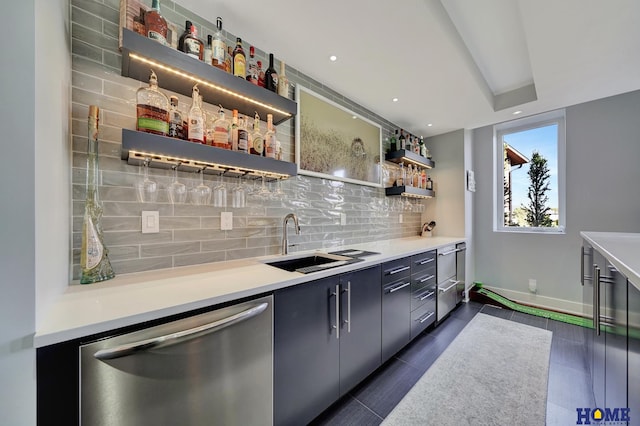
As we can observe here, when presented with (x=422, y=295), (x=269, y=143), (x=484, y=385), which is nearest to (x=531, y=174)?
(x=422, y=295)

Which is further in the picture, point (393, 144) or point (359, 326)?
point (393, 144)

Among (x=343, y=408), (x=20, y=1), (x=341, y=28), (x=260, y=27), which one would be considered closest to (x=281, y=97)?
(x=260, y=27)

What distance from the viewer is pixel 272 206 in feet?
5.94

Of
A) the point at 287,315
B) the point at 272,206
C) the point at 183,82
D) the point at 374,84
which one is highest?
the point at 374,84

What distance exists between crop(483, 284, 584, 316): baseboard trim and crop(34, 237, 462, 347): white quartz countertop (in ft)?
10.5

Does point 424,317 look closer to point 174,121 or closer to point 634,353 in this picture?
point 634,353

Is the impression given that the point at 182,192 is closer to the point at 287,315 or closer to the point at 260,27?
the point at 287,315

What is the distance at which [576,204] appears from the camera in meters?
2.80

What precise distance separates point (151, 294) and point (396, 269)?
163cm

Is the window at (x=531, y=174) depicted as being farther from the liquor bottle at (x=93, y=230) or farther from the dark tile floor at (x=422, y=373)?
the liquor bottle at (x=93, y=230)

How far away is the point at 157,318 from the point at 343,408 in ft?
4.33

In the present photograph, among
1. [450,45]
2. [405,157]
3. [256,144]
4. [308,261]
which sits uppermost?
[450,45]

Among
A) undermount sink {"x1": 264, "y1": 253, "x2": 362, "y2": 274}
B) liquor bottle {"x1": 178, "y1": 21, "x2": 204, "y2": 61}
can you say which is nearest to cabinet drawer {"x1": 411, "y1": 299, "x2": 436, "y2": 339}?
undermount sink {"x1": 264, "y1": 253, "x2": 362, "y2": 274}

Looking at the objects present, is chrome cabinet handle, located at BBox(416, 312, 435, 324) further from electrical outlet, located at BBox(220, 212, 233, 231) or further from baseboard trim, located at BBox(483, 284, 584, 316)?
electrical outlet, located at BBox(220, 212, 233, 231)
